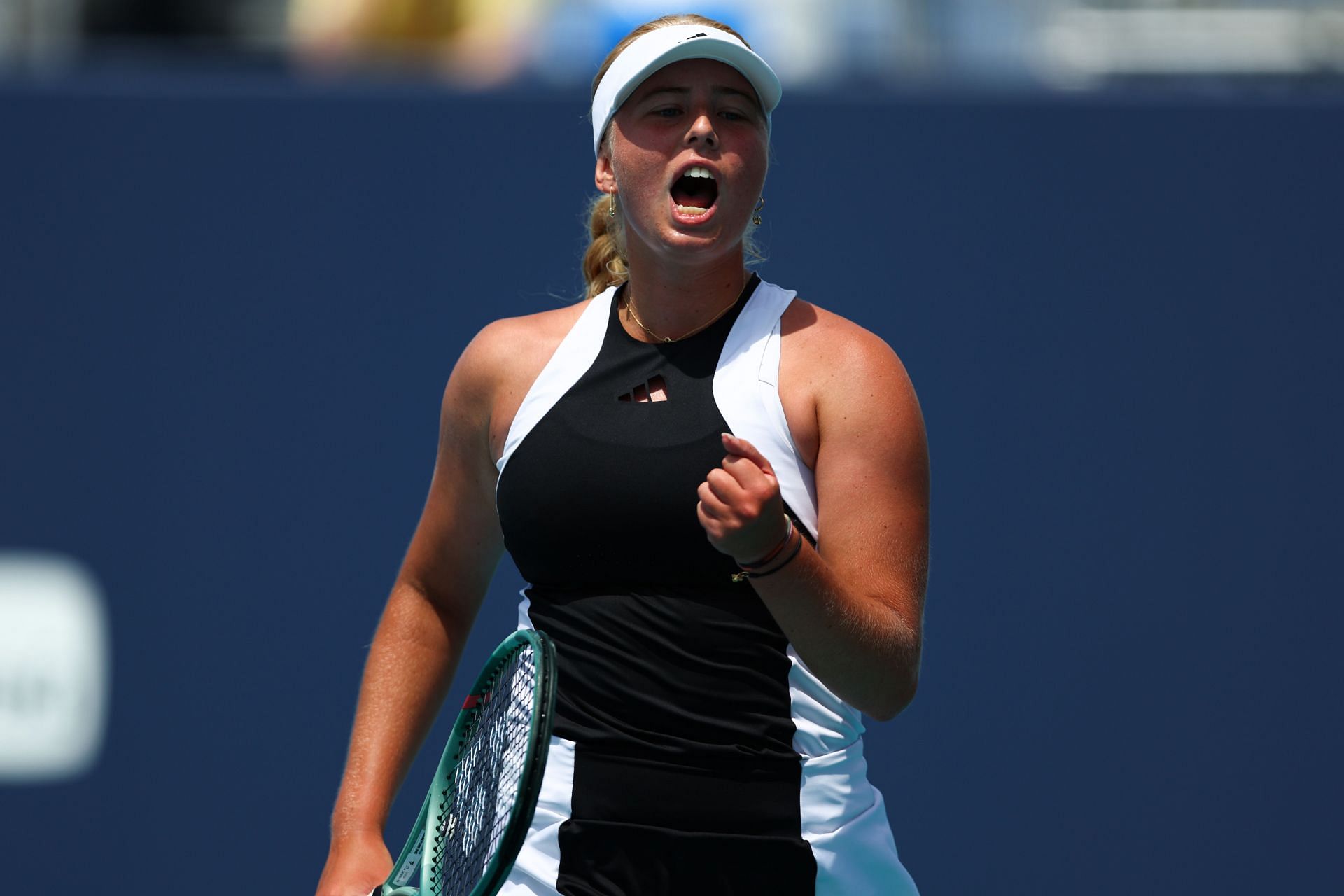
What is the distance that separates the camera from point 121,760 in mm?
3432

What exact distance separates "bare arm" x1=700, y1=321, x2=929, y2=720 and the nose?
27 cm

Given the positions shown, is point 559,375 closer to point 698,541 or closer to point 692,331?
point 692,331

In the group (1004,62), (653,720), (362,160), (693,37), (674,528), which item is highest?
(1004,62)

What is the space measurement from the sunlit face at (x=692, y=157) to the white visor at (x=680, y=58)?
20 mm

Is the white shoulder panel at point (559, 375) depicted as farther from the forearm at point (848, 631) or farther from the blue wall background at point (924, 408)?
the blue wall background at point (924, 408)

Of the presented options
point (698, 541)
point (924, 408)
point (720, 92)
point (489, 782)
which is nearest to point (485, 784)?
point (489, 782)

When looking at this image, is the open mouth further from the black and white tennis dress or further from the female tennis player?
the black and white tennis dress

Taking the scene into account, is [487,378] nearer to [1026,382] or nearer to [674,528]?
[674,528]

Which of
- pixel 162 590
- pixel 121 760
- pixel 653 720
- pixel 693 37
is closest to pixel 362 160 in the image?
pixel 162 590

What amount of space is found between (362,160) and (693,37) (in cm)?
177

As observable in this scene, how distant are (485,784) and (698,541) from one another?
0.37m

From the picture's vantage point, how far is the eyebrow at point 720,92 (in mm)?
1934

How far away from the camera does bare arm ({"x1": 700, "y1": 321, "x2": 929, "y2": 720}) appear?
165 centimetres

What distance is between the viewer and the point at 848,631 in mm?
1680
